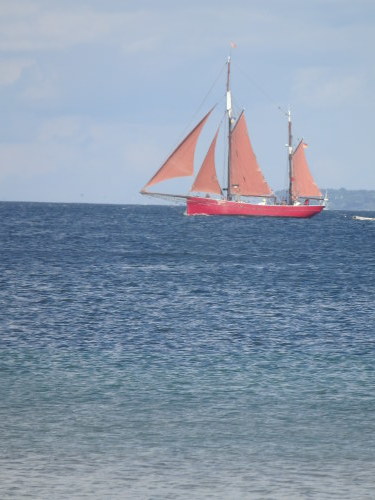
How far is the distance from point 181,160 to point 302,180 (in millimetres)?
29856

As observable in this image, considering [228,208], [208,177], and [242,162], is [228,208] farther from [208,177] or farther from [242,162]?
[208,177]

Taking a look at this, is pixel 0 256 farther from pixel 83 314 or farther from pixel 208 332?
pixel 208 332

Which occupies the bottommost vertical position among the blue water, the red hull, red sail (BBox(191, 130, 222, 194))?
the blue water

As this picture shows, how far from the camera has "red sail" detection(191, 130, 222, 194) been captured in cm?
12075

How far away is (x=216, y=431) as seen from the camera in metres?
18.0

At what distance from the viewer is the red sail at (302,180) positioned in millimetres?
140625

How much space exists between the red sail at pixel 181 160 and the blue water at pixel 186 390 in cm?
6837

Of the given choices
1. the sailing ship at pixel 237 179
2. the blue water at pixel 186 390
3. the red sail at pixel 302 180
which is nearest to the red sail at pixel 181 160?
the sailing ship at pixel 237 179

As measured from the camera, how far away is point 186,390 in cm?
2159

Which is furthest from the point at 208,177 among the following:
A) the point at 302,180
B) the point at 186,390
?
the point at 186,390

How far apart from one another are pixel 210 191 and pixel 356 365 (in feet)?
330

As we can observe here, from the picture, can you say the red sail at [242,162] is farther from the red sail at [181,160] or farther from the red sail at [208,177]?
the red sail at [181,160]

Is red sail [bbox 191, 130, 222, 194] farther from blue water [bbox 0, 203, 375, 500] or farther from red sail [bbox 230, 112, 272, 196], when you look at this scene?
blue water [bbox 0, 203, 375, 500]

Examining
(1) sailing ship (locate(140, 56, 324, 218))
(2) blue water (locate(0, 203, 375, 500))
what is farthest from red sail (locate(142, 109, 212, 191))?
(2) blue water (locate(0, 203, 375, 500))
